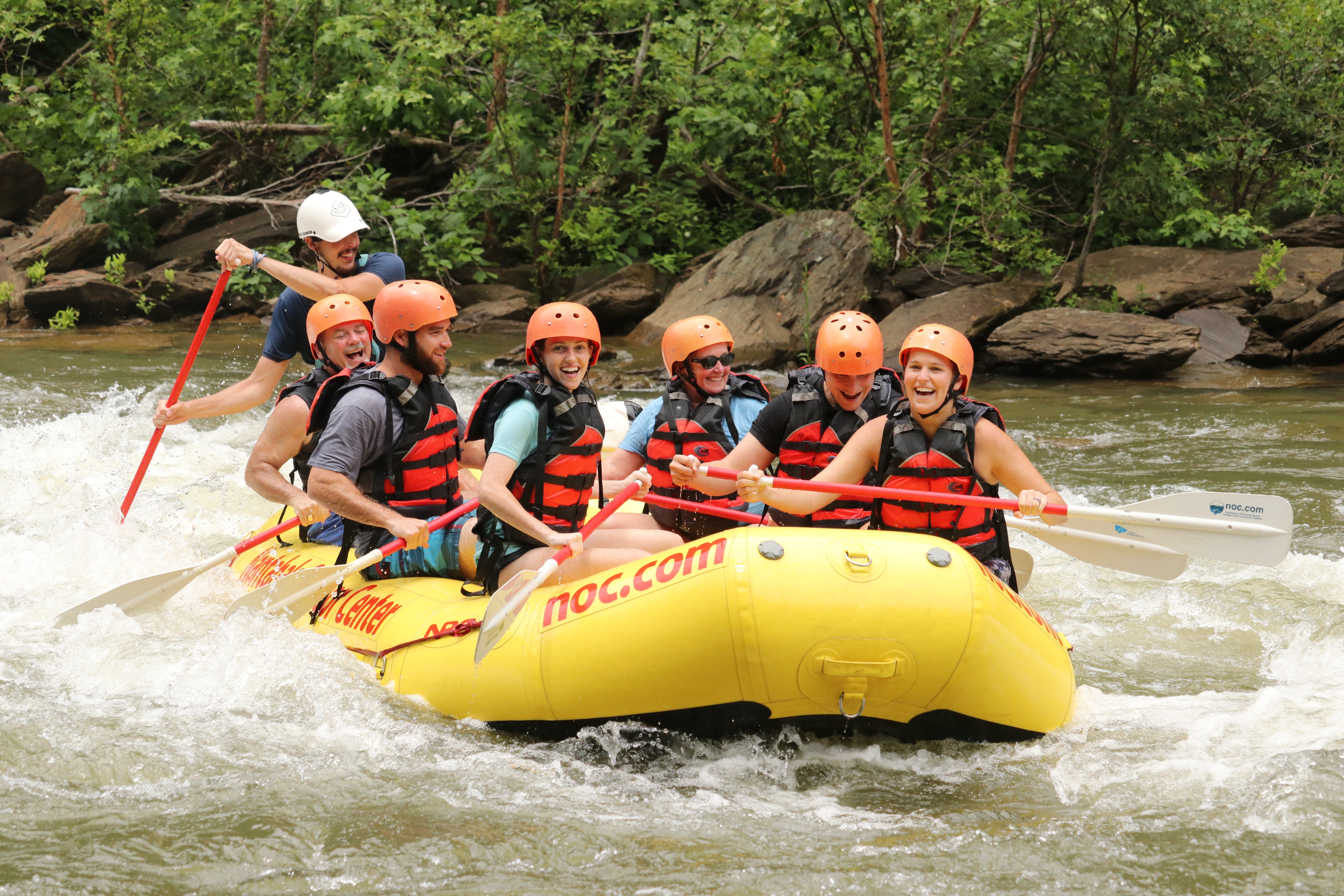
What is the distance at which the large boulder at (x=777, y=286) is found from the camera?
36.8ft

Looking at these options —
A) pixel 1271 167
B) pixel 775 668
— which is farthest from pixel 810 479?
pixel 1271 167

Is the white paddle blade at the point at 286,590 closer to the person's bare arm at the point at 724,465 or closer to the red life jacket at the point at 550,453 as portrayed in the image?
the red life jacket at the point at 550,453

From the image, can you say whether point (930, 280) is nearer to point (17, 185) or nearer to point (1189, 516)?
point (1189, 516)

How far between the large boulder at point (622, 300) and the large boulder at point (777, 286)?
34 cm

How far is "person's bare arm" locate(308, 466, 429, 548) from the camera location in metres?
3.84

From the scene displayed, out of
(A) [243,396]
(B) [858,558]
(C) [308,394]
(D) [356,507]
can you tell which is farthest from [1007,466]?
(A) [243,396]

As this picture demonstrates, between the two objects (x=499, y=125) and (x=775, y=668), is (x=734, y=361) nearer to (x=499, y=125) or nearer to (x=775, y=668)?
(x=499, y=125)

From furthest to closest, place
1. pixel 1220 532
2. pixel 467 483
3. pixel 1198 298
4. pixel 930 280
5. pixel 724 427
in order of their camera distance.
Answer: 1. pixel 930 280
2. pixel 1198 298
3. pixel 467 483
4. pixel 724 427
5. pixel 1220 532

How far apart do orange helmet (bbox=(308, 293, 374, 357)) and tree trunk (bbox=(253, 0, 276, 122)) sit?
10695 mm

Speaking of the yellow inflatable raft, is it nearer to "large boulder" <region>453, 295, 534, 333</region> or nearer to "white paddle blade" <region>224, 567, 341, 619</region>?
"white paddle blade" <region>224, 567, 341, 619</region>

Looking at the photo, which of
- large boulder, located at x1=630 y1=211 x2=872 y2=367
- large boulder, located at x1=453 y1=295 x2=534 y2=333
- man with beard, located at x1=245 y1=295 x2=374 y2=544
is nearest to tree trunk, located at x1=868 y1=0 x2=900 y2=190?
large boulder, located at x1=630 y1=211 x2=872 y2=367

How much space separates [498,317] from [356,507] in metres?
9.37

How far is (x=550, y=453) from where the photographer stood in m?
3.72

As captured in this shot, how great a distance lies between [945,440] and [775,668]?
3.29 feet
